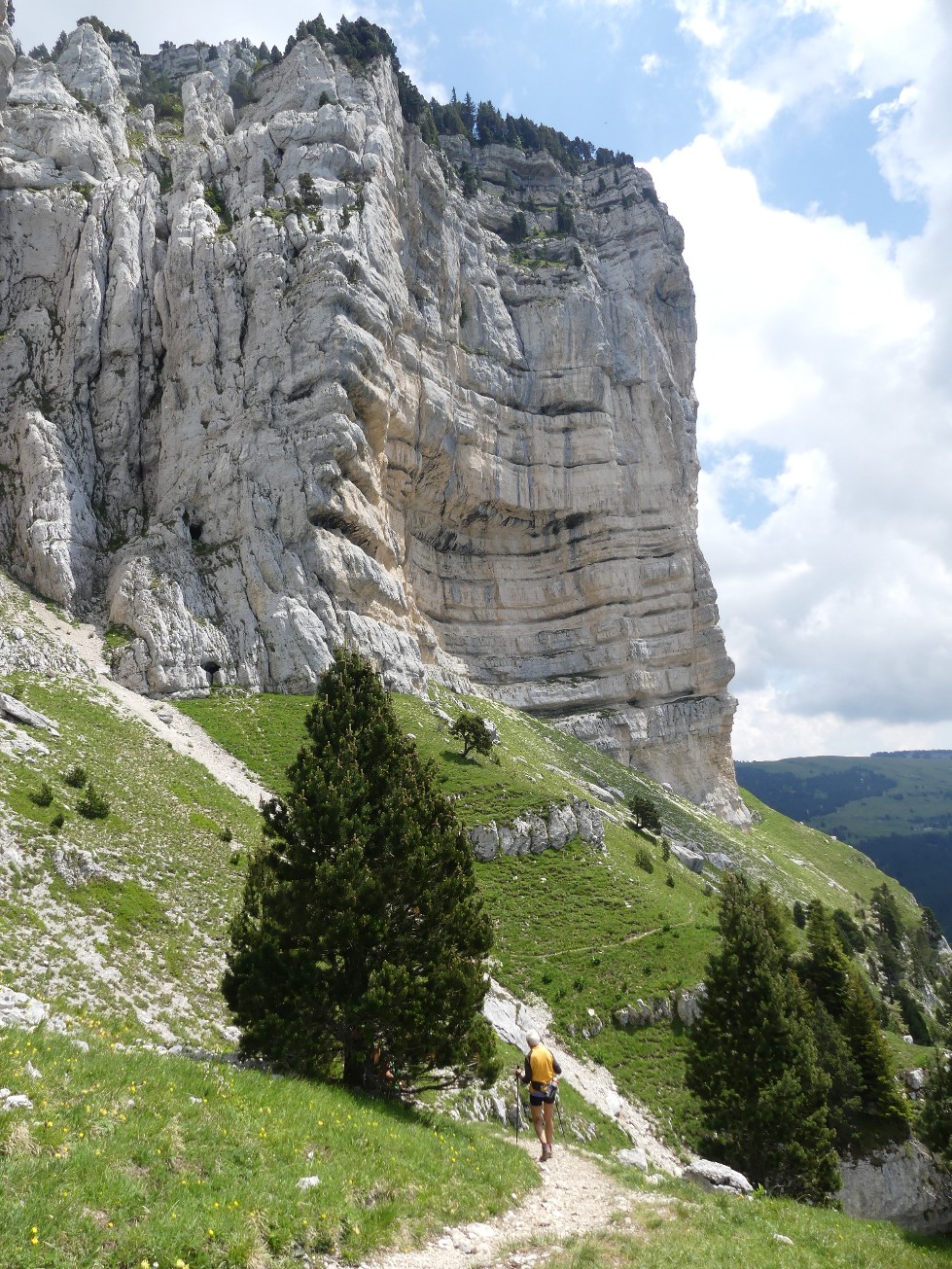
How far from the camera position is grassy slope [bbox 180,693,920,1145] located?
2758 centimetres

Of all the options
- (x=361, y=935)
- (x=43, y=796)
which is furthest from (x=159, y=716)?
(x=361, y=935)

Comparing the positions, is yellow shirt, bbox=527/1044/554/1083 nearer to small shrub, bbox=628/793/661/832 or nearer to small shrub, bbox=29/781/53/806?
small shrub, bbox=29/781/53/806

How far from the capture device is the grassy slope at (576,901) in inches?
1086

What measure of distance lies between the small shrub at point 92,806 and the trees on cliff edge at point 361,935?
52.8ft

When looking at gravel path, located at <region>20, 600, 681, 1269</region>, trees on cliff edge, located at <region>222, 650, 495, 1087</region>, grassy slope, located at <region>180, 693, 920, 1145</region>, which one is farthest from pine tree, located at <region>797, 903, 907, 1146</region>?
trees on cliff edge, located at <region>222, 650, 495, 1087</region>

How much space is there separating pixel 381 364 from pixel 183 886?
62155 millimetres

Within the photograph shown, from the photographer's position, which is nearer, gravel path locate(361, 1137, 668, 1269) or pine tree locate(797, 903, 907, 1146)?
gravel path locate(361, 1137, 668, 1269)

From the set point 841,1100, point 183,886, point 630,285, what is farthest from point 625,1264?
point 630,285

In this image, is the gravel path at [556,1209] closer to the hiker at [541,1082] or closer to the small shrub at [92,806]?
the hiker at [541,1082]

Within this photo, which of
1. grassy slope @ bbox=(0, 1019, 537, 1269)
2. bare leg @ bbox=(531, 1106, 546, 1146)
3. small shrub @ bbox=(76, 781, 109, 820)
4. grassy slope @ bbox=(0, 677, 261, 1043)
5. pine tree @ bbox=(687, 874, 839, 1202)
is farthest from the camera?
small shrub @ bbox=(76, 781, 109, 820)

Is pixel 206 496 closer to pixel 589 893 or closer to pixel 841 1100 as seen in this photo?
pixel 589 893

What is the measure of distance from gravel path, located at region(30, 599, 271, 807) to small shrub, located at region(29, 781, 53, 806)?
512 inches

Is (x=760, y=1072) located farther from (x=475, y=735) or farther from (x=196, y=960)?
(x=475, y=735)

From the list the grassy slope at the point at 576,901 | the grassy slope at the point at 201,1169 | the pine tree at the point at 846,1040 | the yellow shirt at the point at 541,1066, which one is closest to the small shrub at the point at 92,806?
the grassy slope at the point at 576,901
